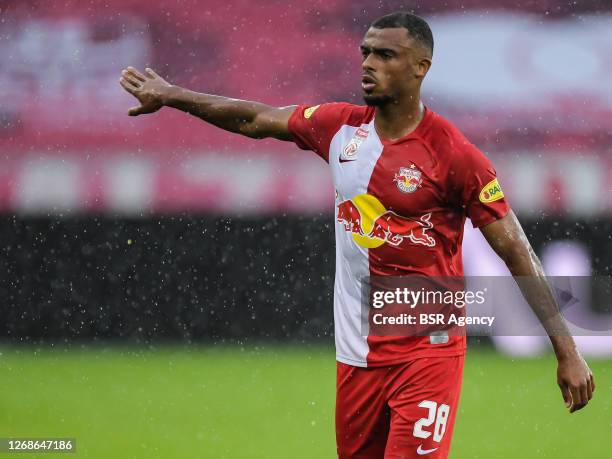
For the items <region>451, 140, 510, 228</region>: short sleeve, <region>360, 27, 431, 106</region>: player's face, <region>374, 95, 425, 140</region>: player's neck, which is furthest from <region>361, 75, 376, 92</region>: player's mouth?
<region>451, 140, 510, 228</region>: short sleeve

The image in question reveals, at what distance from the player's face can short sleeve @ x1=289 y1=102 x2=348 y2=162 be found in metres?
0.26

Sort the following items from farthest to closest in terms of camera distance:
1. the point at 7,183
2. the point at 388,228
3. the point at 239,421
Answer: the point at 7,183 < the point at 239,421 < the point at 388,228

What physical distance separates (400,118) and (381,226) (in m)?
0.44

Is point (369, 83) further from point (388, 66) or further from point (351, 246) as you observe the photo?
point (351, 246)

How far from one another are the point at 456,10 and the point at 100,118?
3.34 m

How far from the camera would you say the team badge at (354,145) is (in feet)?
15.6

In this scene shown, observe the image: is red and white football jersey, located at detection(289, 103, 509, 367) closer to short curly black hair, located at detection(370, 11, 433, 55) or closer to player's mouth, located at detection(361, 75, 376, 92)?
player's mouth, located at detection(361, 75, 376, 92)

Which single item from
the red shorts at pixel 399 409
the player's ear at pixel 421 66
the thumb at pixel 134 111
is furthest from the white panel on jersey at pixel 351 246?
the thumb at pixel 134 111

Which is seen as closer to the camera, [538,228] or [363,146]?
[363,146]

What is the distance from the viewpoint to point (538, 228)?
10953 millimetres

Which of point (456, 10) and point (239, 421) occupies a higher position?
point (456, 10)

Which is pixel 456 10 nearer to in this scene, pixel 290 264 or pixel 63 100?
pixel 290 264

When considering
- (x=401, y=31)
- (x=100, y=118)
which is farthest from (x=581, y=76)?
(x=401, y=31)

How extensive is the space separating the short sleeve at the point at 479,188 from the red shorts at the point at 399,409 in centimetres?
59
